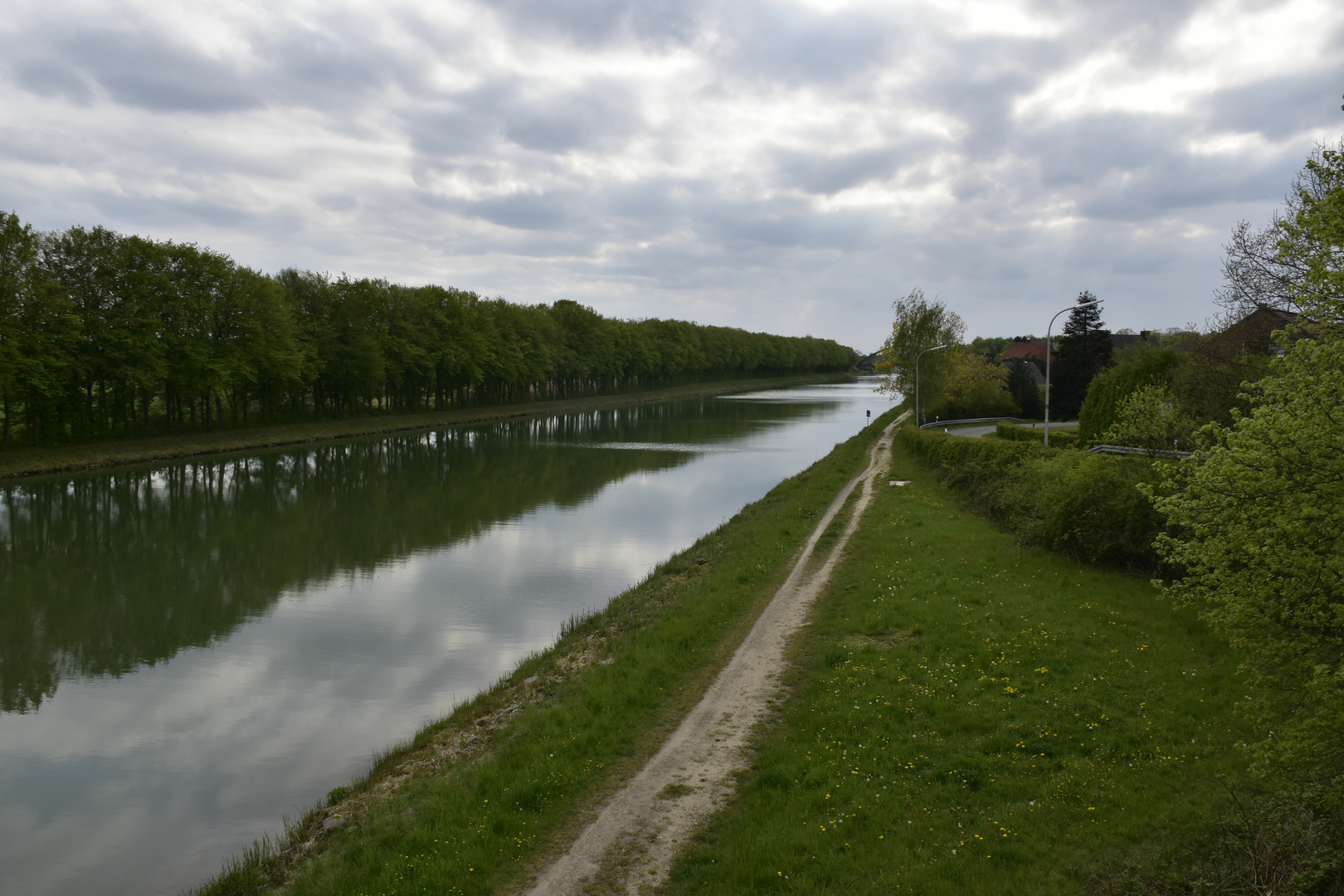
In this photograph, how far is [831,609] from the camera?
16266 millimetres

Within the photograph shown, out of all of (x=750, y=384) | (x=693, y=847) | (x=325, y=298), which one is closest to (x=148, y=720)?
(x=693, y=847)

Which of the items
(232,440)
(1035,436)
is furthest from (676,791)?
(232,440)

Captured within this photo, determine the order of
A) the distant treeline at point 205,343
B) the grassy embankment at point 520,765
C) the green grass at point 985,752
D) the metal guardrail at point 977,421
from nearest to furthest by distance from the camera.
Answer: the green grass at point 985,752 < the grassy embankment at point 520,765 < the distant treeline at point 205,343 < the metal guardrail at point 977,421

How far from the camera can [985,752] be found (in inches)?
379

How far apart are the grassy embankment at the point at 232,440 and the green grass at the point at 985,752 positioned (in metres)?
42.4

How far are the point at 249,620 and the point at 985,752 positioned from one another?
16.6 metres

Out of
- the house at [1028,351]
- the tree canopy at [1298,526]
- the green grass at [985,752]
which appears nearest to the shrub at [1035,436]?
the green grass at [985,752]

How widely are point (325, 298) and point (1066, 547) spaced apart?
194ft

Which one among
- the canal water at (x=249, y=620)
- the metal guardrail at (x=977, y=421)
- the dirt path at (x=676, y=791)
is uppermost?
the metal guardrail at (x=977, y=421)

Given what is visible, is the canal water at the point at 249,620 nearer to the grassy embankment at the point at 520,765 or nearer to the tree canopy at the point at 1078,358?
the grassy embankment at the point at 520,765

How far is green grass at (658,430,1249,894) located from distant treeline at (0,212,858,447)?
137 feet

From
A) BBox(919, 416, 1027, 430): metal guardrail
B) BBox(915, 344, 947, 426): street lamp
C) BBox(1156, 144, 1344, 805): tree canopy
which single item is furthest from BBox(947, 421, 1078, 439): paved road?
BBox(1156, 144, 1344, 805): tree canopy

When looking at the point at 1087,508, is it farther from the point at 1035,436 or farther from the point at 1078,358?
the point at 1078,358

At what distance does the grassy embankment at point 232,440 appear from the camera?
41.0 metres
